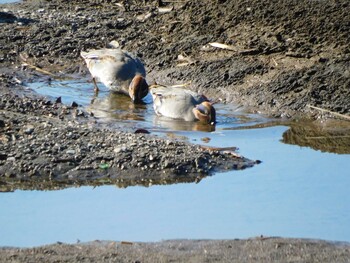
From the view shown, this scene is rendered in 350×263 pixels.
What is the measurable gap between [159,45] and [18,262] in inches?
324

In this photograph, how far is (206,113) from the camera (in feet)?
42.4

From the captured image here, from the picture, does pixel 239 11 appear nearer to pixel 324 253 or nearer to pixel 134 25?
pixel 134 25

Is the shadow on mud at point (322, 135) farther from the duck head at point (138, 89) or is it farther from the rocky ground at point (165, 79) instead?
the duck head at point (138, 89)

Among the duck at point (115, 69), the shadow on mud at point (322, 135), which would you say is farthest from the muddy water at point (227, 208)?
the duck at point (115, 69)

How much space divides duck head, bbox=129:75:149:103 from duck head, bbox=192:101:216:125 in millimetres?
1175

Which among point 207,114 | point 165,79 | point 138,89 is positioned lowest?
point 165,79

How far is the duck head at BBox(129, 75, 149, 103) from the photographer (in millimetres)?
13953

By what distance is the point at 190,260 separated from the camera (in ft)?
26.8

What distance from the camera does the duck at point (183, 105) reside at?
13.0 m

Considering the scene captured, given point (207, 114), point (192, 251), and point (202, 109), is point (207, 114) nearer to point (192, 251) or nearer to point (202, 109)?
point (202, 109)

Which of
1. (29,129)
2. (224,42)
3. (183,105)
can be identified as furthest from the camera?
(224,42)

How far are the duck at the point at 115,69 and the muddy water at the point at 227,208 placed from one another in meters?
2.67

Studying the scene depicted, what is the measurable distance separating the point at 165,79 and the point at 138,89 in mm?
1050

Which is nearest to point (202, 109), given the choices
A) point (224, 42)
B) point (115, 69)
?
point (115, 69)
